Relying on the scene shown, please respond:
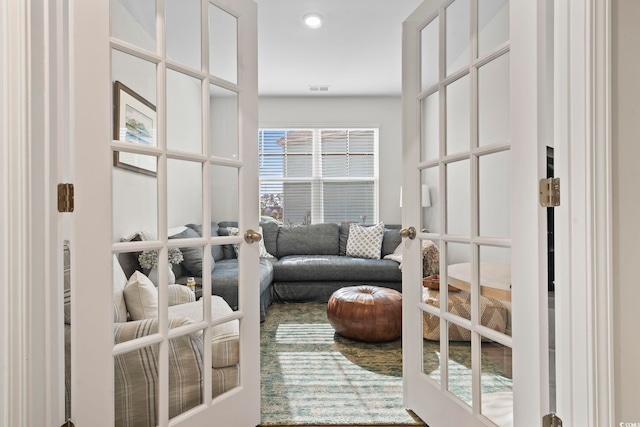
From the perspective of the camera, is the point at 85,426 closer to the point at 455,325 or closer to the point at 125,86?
the point at 125,86

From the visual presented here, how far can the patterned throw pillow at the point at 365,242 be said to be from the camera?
4227 millimetres

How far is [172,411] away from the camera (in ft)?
4.22

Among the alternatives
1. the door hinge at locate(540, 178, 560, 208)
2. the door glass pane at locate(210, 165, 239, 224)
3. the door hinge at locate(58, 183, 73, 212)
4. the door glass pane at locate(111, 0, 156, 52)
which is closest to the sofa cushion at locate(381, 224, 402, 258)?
the door glass pane at locate(210, 165, 239, 224)

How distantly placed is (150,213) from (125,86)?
17.5 inches

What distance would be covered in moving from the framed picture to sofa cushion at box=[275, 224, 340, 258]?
3273mm

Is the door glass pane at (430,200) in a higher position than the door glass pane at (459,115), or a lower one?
lower

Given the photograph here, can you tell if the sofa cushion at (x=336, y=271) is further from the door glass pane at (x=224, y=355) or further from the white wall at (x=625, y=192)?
the white wall at (x=625, y=192)

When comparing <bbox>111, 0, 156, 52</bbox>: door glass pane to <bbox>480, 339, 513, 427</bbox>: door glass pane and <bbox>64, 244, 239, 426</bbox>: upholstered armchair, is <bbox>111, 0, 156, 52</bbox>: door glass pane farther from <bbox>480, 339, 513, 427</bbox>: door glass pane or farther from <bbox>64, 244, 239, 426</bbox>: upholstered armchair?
<bbox>480, 339, 513, 427</bbox>: door glass pane

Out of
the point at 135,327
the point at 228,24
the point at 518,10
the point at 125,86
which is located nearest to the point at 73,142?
the point at 125,86

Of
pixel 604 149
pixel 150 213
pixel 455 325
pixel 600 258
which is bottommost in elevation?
pixel 455 325

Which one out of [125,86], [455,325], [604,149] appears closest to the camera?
[604,149]

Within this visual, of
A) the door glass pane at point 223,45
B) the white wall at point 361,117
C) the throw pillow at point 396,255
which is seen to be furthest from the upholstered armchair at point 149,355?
the white wall at point 361,117

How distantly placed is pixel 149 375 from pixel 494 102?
159 centimetres

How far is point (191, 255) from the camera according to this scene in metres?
1.36
